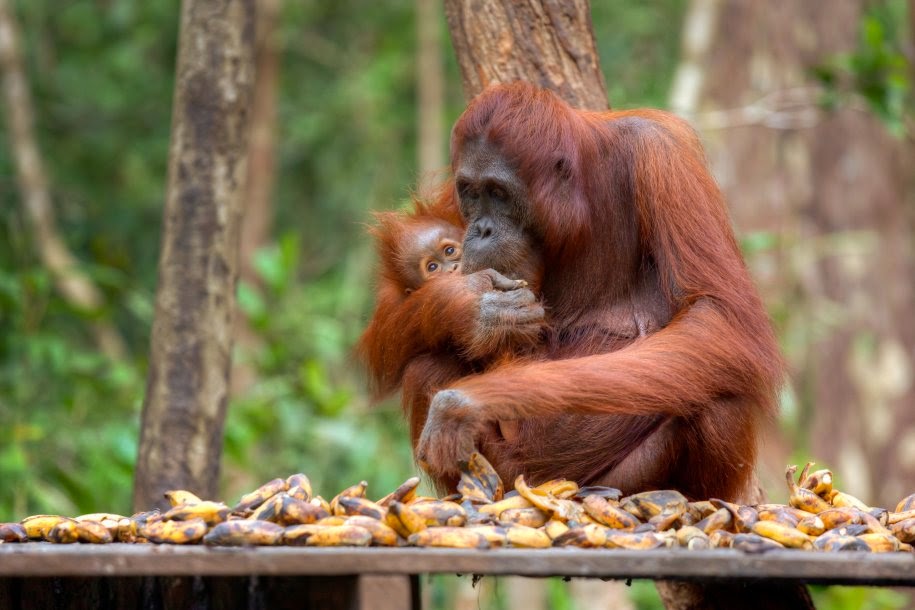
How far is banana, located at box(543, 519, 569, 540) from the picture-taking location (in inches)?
114

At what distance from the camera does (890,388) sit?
33.1 feet

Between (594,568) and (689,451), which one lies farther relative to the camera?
(689,451)

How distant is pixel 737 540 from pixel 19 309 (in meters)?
5.34

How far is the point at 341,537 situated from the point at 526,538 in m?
0.42

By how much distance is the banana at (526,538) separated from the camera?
2.77 m

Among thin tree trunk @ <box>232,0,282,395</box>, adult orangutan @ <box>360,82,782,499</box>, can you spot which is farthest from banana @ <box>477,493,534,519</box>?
thin tree trunk @ <box>232,0,282,395</box>

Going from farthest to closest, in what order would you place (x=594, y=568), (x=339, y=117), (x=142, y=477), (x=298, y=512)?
(x=339, y=117), (x=142, y=477), (x=298, y=512), (x=594, y=568)

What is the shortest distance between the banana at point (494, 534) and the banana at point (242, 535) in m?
0.45

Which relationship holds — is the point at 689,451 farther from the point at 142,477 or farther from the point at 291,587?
the point at 142,477

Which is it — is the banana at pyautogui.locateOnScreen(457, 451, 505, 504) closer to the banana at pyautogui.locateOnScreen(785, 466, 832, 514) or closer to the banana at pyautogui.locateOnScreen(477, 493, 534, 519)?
the banana at pyautogui.locateOnScreen(477, 493, 534, 519)

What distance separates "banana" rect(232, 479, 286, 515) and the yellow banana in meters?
1.26

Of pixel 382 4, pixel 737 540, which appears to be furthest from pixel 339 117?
pixel 737 540

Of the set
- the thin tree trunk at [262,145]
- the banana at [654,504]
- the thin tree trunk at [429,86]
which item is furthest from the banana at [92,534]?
the thin tree trunk at [262,145]

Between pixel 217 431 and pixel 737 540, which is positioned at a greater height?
pixel 217 431
